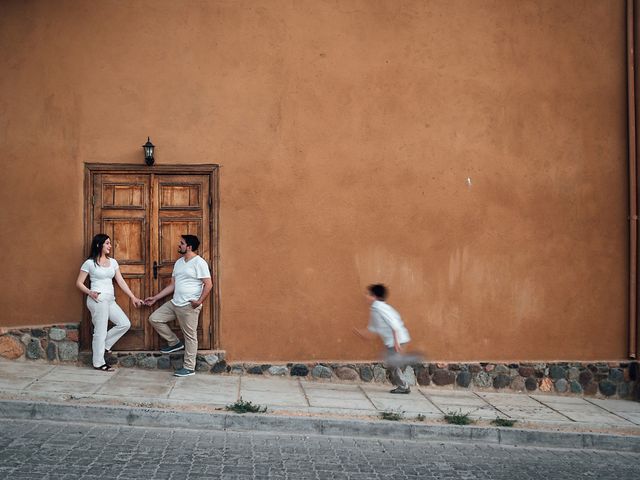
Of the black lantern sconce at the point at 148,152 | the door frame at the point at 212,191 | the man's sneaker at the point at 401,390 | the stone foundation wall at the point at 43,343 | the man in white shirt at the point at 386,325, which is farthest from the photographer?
the door frame at the point at 212,191

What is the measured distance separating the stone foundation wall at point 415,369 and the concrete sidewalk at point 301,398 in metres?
0.13

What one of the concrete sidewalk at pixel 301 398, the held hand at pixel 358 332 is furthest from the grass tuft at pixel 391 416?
the held hand at pixel 358 332

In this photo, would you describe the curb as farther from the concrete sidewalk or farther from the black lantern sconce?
the black lantern sconce

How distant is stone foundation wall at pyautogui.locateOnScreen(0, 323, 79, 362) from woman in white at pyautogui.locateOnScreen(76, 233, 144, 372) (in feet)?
1.05

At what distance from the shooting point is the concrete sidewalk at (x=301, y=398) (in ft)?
23.9

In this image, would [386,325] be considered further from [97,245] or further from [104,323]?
[97,245]

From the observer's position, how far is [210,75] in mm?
9141

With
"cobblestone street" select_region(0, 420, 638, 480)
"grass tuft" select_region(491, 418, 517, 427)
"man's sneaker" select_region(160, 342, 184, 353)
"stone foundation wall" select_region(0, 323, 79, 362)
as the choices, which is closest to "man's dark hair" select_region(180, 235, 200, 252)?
"man's sneaker" select_region(160, 342, 184, 353)

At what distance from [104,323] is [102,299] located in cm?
30

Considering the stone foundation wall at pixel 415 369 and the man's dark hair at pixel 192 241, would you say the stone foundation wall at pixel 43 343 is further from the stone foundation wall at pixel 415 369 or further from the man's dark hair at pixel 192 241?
the man's dark hair at pixel 192 241

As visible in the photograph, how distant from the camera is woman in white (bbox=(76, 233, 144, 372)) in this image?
8570 mm

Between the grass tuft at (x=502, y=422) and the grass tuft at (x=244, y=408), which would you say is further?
the grass tuft at (x=502, y=422)

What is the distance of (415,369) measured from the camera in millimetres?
9172

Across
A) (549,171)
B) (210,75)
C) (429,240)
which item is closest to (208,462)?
(429,240)
